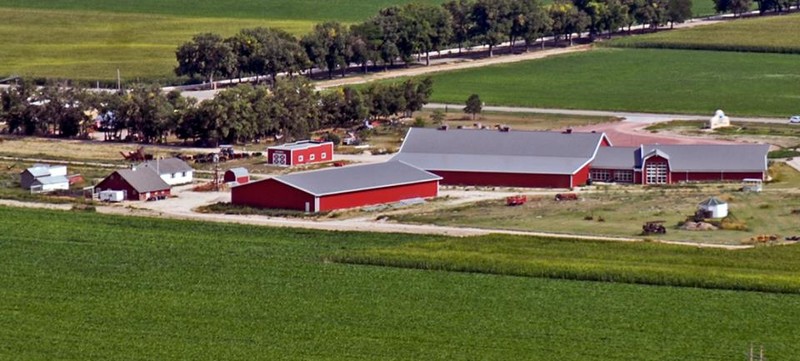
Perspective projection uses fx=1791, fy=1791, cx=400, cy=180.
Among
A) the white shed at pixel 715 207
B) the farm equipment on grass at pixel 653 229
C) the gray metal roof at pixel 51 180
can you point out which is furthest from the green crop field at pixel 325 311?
the gray metal roof at pixel 51 180

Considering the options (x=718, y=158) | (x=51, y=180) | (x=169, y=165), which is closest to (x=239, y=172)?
(x=169, y=165)

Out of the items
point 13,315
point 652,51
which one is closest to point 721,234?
point 13,315

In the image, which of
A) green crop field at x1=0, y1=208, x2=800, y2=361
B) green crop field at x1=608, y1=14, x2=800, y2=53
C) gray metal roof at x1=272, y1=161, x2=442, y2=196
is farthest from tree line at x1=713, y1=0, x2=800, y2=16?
green crop field at x1=0, y1=208, x2=800, y2=361

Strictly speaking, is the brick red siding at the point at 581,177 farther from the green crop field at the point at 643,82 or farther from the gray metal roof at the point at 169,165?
the green crop field at the point at 643,82

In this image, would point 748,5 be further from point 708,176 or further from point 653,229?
point 653,229

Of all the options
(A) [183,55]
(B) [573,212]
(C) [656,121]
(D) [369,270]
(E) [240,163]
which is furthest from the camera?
(A) [183,55]

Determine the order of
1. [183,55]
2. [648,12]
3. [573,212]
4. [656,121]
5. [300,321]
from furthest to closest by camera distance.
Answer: [648,12], [183,55], [656,121], [573,212], [300,321]

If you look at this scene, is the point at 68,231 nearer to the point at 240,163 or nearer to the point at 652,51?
the point at 240,163
